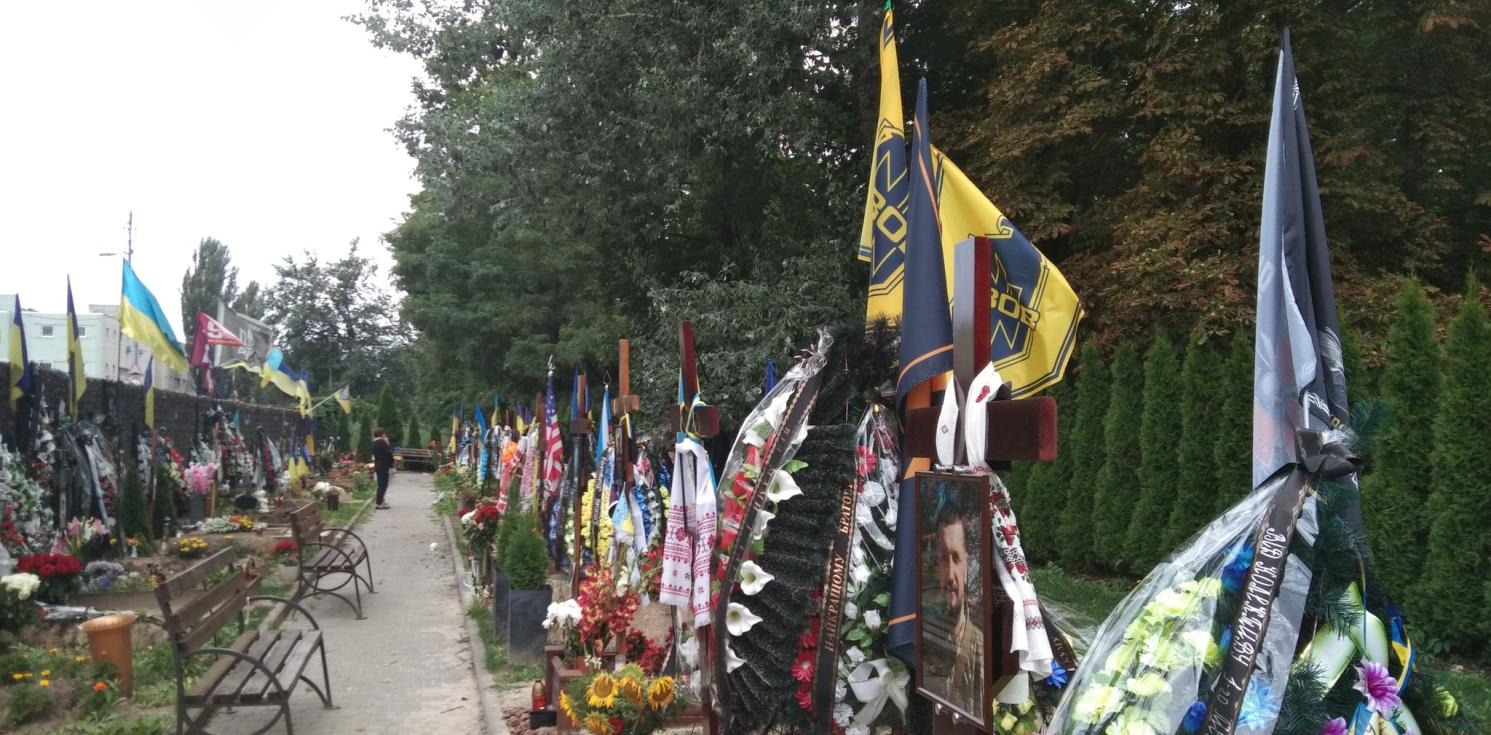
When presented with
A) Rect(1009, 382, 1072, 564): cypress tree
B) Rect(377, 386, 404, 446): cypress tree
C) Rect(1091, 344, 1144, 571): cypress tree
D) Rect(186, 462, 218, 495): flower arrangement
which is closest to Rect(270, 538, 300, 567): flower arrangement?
Rect(186, 462, 218, 495): flower arrangement

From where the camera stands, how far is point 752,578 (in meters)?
4.69

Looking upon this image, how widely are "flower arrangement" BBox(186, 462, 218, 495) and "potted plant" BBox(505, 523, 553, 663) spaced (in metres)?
10.7

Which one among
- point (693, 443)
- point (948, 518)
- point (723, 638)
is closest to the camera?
point (948, 518)

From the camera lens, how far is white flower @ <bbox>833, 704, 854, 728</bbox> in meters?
4.41

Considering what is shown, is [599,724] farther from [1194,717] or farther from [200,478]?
[200,478]

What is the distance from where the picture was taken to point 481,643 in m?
9.90

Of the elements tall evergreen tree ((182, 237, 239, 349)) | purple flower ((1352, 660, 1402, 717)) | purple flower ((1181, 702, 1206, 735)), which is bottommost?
purple flower ((1181, 702, 1206, 735))

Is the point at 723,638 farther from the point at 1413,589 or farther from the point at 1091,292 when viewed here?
the point at 1091,292

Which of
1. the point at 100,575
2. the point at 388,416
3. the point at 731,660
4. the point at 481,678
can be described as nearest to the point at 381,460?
the point at 100,575

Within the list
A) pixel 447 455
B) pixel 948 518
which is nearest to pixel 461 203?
pixel 948 518

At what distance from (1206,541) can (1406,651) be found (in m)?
0.54

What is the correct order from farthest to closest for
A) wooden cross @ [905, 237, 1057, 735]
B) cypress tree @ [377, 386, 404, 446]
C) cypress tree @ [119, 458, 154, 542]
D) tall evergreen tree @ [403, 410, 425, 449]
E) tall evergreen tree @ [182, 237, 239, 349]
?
tall evergreen tree @ [182, 237, 239, 349]
tall evergreen tree @ [403, 410, 425, 449]
cypress tree @ [377, 386, 404, 446]
cypress tree @ [119, 458, 154, 542]
wooden cross @ [905, 237, 1057, 735]

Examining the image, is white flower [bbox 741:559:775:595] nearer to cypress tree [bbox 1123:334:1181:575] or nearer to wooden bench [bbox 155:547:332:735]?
wooden bench [bbox 155:547:332:735]

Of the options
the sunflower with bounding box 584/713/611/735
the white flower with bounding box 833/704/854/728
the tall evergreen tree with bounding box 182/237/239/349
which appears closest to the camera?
the white flower with bounding box 833/704/854/728
